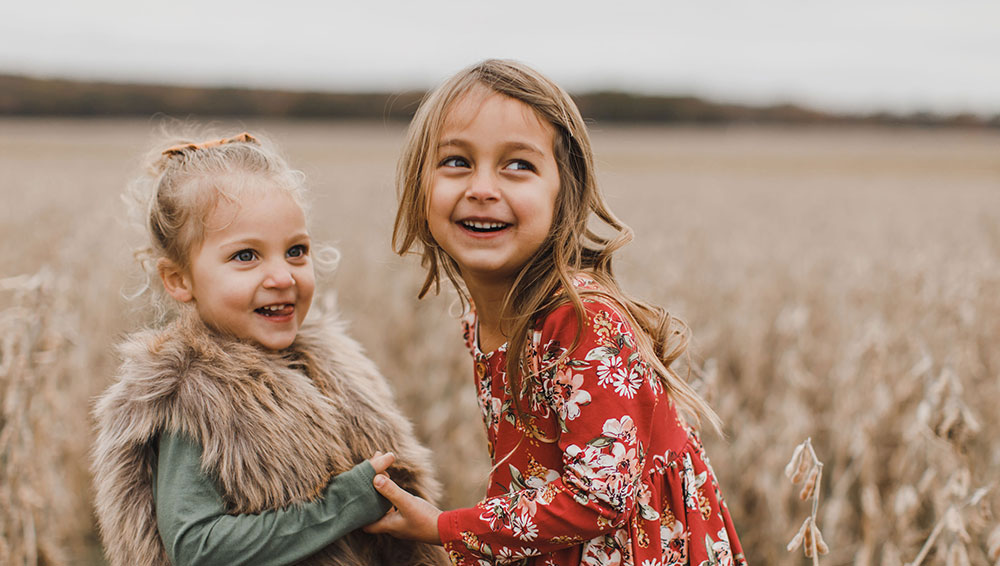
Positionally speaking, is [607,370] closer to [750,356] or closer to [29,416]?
[29,416]

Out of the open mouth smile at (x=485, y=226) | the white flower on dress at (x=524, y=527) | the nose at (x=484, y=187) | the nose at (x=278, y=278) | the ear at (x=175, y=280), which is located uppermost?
the nose at (x=484, y=187)

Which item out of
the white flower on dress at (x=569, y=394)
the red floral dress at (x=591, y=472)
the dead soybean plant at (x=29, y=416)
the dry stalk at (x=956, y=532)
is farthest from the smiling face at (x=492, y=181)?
the dead soybean plant at (x=29, y=416)

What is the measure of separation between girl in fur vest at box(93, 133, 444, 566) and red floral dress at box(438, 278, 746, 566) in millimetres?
247

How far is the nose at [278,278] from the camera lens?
5.46 feet

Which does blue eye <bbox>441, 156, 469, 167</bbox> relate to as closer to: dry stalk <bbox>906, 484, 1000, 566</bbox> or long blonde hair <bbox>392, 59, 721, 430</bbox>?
long blonde hair <bbox>392, 59, 721, 430</bbox>

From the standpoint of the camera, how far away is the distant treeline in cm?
5328

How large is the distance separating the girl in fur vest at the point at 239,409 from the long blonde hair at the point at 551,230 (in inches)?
11.6

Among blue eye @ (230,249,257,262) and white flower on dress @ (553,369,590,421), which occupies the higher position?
blue eye @ (230,249,257,262)

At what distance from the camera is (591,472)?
4.95ft

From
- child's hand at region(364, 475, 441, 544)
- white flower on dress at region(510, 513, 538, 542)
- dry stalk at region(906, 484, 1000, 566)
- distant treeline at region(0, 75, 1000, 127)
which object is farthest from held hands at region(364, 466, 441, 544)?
distant treeline at region(0, 75, 1000, 127)

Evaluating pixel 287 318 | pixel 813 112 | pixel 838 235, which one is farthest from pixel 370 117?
pixel 287 318

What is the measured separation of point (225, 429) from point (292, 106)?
199 ft

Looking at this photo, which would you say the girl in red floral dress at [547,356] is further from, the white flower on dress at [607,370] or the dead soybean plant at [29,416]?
the dead soybean plant at [29,416]

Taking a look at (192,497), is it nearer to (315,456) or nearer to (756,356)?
(315,456)
